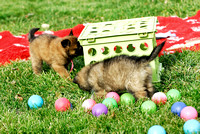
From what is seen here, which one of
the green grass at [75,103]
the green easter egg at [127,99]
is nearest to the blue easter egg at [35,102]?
the green grass at [75,103]

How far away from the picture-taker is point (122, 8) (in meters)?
7.67

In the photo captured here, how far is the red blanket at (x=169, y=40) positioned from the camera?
493 cm

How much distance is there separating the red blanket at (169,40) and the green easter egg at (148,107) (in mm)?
1684

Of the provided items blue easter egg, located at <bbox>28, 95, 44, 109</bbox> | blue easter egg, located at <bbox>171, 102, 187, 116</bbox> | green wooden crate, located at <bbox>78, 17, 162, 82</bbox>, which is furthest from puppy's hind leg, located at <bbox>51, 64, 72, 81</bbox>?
blue easter egg, located at <bbox>171, 102, 187, 116</bbox>

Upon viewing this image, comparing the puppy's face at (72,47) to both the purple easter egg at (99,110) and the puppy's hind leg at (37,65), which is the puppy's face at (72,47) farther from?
the purple easter egg at (99,110)

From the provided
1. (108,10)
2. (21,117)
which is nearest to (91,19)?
(108,10)

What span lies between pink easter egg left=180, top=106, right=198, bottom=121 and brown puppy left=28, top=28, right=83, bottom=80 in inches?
Result: 79.5

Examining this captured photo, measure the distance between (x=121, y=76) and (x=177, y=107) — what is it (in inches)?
33.2

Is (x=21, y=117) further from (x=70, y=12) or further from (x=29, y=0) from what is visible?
(x=29, y=0)

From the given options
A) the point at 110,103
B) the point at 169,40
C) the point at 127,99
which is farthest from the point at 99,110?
the point at 169,40

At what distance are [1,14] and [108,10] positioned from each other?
11.2 feet

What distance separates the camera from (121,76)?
11.3 feet

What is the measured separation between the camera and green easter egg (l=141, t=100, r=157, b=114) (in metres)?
2.96

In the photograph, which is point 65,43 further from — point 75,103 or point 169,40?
point 169,40
